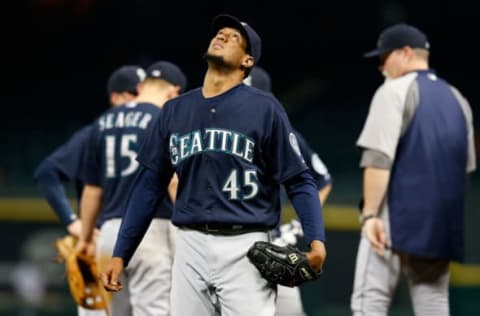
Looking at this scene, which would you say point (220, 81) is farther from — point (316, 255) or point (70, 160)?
point (70, 160)

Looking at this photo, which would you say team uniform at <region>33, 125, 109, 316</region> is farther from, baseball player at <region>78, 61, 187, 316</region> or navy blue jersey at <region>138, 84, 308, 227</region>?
navy blue jersey at <region>138, 84, 308, 227</region>

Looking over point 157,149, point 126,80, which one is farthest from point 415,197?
point 126,80

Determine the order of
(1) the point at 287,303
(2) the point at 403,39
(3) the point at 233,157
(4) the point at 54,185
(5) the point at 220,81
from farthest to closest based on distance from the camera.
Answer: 1. (4) the point at 54,185
2. (2) the point at 403,39
3. (1) the point at 287,303
4. (5) the point at 220,81
5. (3) the point at 233,157

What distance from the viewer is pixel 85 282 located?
5.74 metres

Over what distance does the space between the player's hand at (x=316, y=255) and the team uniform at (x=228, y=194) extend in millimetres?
54

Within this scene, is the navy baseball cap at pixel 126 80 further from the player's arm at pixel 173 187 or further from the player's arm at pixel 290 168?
the player's arm at pixel 290 168

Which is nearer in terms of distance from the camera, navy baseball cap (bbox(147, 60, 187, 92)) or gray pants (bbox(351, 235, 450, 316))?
gray pants (bbox(351, 235, 450, 316))

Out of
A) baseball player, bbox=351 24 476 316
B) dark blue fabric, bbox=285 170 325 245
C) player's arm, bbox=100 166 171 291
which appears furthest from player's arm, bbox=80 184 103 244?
dark blue fabric, bbox=285 170 325 245

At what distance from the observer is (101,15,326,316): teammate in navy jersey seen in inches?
145

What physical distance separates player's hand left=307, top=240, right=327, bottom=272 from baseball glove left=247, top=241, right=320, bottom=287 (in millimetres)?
15

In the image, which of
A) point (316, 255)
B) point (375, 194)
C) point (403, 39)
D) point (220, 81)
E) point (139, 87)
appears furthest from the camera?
point (139, 87)

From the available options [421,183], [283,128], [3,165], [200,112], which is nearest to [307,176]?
[283,128]

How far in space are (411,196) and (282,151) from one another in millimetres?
1338

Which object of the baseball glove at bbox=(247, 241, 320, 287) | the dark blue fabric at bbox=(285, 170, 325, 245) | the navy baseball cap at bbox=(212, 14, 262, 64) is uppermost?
the navy baseball cap at bbox=(212, 14, 262, 64)
